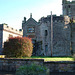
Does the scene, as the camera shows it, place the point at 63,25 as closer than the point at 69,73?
No

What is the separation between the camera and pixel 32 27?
33.2 metres

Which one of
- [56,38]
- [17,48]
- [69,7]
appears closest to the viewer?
[17,48]

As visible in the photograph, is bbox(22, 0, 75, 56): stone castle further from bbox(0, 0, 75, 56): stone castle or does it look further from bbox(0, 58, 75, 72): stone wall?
bbox(0, 58, 75, 72): stone wall

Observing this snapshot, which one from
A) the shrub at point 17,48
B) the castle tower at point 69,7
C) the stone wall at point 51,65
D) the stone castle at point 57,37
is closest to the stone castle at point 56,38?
the stone castle at point 57,37

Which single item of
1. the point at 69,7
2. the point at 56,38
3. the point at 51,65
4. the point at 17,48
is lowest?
the point at 51,65

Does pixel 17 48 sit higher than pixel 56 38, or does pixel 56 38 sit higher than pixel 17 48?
pixel 56 38

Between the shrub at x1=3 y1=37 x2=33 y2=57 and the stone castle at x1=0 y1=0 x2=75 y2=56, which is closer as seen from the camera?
the shrub at x1=3 y1=37 x2=33 y2=57

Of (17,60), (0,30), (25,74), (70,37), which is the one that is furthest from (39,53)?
(25,74)

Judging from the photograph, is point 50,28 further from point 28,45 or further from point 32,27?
point 28,45

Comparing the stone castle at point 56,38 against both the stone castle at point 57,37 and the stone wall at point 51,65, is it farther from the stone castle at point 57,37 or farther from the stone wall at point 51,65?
the stone wall at point 51,65

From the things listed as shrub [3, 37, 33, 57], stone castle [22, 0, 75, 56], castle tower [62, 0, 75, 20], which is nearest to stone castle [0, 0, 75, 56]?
stone castle [22, 0, 75, 56]

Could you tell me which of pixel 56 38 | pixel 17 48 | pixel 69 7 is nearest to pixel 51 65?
pixel 17 48

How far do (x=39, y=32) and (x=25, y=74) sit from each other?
25.5 metres

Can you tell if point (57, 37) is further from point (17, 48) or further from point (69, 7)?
point (69, 7)
